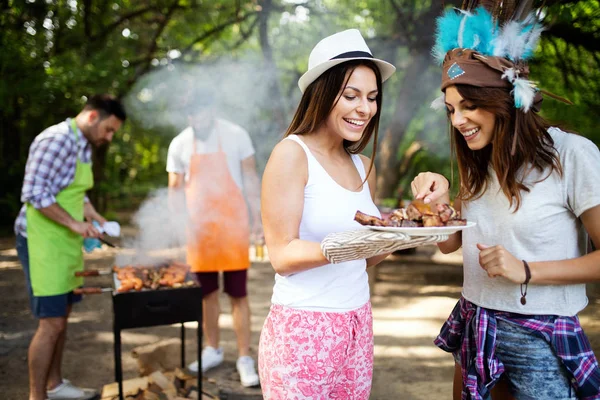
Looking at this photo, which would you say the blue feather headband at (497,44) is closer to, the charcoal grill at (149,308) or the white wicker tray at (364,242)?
the white wicker tray at (364,242)

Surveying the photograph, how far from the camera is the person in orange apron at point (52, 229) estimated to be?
11.5 ft

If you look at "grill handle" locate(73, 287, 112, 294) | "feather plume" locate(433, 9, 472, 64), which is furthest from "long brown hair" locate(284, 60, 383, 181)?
"grill handle" locate(73, 287, 112, 294)

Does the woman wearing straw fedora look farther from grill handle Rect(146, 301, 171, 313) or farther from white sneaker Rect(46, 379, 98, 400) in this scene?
white sneaker Rect(46, 379, 98, 400)

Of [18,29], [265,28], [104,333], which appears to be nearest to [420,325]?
[104,333]

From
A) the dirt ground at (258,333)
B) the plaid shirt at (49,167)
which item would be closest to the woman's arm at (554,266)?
the dirt ground at (258,333)

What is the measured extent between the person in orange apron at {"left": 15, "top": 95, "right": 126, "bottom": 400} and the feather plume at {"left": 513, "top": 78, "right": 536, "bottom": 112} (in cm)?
298

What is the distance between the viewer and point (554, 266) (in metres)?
1.73

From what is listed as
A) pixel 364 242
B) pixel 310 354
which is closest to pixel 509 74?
pixel 364 242

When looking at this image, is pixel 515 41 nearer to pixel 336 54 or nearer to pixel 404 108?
pixel 336 54

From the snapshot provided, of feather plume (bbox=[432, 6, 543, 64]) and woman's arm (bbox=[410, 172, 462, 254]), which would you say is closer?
feather plume (bbox=[432, 6, 543, 64])

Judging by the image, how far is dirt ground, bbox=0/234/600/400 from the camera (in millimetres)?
4191

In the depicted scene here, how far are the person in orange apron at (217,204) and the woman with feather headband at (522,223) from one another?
267cm

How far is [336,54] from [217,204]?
2674mm

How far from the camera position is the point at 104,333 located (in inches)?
209
